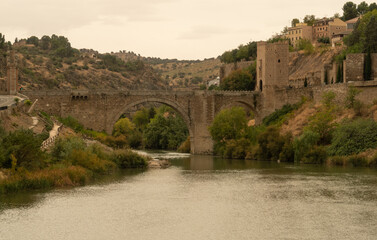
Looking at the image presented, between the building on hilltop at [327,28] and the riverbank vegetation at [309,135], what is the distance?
101ft

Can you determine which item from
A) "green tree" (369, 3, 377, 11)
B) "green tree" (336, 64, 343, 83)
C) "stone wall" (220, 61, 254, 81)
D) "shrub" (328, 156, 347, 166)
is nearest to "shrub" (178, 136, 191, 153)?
"green tree" (336, 64, 343, 83)

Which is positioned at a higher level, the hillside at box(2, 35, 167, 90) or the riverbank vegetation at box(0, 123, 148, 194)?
the hillside at box(2, 35, 167, 90)

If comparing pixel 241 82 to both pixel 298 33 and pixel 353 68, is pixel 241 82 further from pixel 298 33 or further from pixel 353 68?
pixel 298 33

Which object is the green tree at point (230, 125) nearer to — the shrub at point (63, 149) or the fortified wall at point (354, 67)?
the fortified wall at point (354, 67)

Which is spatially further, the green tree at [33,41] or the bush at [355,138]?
the green tree at [33,41]

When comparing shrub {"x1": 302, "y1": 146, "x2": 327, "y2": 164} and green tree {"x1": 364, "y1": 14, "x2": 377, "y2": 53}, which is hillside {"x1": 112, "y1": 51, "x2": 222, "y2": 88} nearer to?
green tree {"x1": 364, "y1": 14, "x2": 377, "y2": 53}

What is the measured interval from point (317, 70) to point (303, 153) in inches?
928

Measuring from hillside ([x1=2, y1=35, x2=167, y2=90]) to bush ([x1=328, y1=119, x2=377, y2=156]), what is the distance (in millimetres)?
40748

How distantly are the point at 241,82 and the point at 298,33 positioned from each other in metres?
23.4

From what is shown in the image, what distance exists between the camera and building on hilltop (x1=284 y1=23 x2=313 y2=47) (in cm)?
8631

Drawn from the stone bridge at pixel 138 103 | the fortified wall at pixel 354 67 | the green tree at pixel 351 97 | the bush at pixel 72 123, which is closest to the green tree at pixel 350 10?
the fortified wall at pixel 354 67

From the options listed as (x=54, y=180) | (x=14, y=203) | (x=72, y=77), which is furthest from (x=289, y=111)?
(x=72, y=77)

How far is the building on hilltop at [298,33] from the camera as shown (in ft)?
283

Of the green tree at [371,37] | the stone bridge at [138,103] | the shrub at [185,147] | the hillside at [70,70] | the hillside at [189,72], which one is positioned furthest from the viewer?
the hillside at [189,72]
